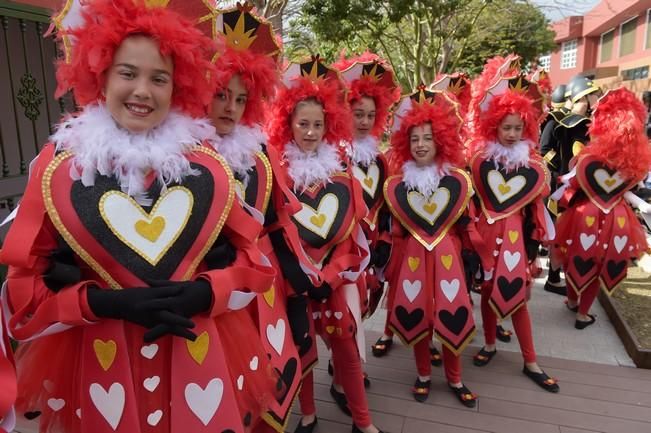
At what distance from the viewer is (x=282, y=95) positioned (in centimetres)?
259

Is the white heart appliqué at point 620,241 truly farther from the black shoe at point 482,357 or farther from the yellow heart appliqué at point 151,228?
the yellow heart appliqué at point 151,228

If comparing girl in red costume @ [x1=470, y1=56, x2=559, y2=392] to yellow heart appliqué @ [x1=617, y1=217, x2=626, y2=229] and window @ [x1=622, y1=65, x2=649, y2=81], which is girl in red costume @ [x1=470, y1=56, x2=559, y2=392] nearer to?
yellow heart appliqué @ [x1=617, y1=217, x2=626, y2=229]

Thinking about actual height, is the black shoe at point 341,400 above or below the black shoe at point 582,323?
above

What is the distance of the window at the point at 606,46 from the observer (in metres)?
33.5

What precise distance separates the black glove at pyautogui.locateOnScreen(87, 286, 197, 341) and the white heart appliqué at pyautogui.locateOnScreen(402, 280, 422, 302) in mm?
1812

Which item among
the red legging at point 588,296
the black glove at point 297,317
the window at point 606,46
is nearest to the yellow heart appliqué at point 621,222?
the red legging at point 588,296

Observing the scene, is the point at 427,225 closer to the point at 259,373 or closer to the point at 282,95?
the point at 282,95

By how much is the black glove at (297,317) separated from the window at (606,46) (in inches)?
1521

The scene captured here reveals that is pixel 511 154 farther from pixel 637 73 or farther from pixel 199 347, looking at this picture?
pixel 637 73

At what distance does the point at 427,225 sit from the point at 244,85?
146 centimetres

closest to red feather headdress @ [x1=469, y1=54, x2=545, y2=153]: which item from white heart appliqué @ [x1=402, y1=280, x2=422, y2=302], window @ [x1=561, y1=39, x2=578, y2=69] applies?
white heart appliqué @ [x1=402, y1=280, x2=422, y2=302]

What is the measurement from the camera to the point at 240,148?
207 centimetres

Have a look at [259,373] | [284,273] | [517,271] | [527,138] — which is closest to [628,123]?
[527,138]

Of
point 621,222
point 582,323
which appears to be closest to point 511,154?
point 621,222
